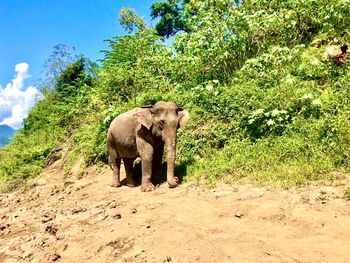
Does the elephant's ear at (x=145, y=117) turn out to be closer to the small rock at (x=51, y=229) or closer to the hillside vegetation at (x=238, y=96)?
the hillside vegetation at (x=238, y=96)

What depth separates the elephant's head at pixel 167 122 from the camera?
848 cm

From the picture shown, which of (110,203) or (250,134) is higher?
(250,134)

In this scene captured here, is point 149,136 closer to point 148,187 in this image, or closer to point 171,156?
point 171,156

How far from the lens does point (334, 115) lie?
8516 millimetres

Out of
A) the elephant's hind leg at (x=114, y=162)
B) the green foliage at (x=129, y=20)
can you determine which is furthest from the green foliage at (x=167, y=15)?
the elephant's hind leg at (x=114, y=162)

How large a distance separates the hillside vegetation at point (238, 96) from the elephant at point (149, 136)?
2.12 ft

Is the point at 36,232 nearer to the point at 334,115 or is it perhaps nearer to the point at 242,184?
the point at 242,184

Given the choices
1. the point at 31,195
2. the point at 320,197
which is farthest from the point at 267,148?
the point at 31,195

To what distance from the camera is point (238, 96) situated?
10.3 m

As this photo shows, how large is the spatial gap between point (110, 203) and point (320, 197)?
12.8ft

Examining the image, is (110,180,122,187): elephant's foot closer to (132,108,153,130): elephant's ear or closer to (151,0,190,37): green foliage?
(132,108,153,130): elephant's ear

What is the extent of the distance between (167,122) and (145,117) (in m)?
0.53

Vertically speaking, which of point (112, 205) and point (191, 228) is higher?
point (112, 205)

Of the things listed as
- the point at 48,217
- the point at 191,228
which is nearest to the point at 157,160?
the point at 48,217
